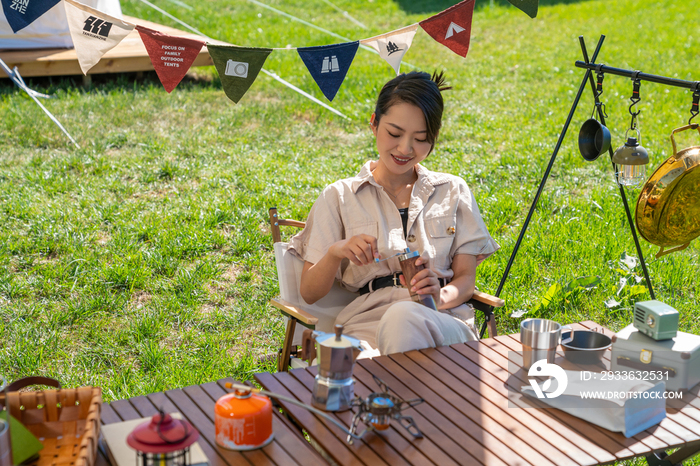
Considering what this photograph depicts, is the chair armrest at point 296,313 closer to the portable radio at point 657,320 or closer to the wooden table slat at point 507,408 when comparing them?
the wooden table slat at point 507,408

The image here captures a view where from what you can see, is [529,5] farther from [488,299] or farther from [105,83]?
[105,83]

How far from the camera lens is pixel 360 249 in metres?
2.24

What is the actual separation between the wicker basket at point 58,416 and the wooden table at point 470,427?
0.47 meters

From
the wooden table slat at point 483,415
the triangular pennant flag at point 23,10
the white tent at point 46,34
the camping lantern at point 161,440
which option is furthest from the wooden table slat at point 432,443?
the white tent at point 46,34

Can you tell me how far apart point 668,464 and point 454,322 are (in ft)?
2.51

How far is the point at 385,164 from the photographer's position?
8.63 ft

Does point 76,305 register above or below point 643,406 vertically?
below

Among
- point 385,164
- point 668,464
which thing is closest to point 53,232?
point 385,164

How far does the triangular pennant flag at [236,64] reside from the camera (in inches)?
101

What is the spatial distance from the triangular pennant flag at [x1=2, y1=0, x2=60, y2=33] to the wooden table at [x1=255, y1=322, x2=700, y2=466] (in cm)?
159

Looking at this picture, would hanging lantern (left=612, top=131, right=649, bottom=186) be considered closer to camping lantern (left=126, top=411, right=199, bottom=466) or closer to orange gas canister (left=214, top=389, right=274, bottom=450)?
orange gas canister (left=214, top=389, right=274, bottom=450)

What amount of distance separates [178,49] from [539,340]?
171cm

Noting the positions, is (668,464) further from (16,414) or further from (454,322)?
(16,414)

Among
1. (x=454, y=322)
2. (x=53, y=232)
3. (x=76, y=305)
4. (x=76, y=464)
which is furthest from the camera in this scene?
(x=53, y=232)
